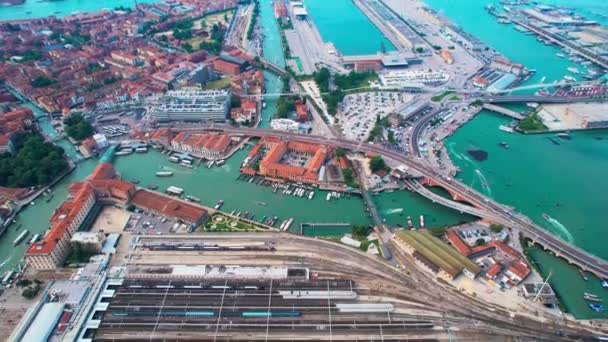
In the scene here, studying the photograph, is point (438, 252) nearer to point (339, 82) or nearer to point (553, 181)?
point (553, 181)

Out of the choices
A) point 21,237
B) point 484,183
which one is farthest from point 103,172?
point 484,183

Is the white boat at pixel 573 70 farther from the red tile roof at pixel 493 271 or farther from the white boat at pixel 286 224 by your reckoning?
the white boat at pixel 286 224

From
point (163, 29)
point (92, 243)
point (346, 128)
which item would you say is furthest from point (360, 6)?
point (92, 243)

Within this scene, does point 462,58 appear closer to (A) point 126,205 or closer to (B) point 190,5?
(A) point 126,205

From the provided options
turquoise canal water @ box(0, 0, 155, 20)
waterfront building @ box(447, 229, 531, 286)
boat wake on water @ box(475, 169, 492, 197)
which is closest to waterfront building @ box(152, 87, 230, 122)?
boat wake on water @ box(475, 169, 492, 197)

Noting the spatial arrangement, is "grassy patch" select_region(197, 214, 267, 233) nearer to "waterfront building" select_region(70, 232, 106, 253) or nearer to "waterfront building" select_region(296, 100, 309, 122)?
A: "waterfront building" select_region(70, 232, 106, 253)

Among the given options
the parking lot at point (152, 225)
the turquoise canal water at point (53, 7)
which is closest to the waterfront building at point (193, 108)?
the parking lot at point (152, 225)
